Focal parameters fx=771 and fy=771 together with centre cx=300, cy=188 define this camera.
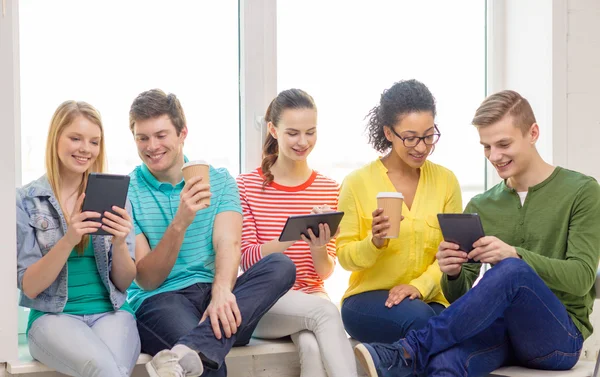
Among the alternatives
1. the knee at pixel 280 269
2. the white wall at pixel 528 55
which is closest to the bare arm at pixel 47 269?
the knee at pixel 280 269

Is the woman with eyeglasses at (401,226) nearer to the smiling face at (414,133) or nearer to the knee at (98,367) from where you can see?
the smiling face at (414,133)

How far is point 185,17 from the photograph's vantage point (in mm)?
3432

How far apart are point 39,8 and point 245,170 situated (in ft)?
3.63

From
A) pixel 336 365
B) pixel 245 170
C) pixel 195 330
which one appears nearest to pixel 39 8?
pixel 245 170

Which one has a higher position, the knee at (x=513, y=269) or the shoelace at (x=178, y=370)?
the knee at (x=513, y=269)

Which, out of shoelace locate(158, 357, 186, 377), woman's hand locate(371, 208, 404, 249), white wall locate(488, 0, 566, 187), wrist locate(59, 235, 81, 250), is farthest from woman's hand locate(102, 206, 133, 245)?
white wall locate(488, 0, 566, 187)

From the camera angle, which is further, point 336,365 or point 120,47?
point 120,47

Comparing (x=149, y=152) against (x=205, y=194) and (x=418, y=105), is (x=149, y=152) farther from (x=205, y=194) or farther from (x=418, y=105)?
(x=418, y=105)

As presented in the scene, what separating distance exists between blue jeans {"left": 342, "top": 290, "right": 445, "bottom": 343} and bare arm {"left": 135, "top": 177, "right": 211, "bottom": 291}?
697 mm

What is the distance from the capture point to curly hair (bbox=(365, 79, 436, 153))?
2.94 metres

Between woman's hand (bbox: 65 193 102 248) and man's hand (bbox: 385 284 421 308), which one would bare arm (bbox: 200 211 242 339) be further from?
man's hand (bbox: 385 284 421 308)

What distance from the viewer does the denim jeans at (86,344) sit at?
7.79 feet

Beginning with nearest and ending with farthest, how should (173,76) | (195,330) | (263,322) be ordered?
(195,330), (263,322), (173,76)

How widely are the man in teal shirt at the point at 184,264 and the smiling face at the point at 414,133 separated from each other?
0.63 metres
